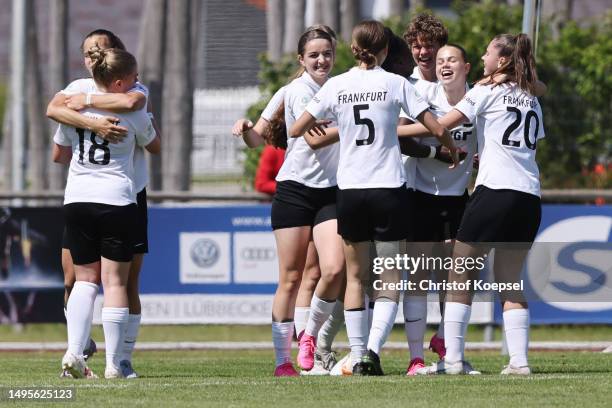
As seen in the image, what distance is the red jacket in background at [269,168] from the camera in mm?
13500

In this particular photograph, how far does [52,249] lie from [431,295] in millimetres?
3654

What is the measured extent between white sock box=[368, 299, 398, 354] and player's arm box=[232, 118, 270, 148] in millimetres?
1282

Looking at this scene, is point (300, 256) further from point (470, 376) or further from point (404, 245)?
point (470, 376)

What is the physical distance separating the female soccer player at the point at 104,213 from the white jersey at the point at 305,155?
35.6 inches

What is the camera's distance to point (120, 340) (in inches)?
347

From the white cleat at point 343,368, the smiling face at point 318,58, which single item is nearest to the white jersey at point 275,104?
the smiling face at point 318,58

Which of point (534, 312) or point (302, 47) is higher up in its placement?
point (302, 47)

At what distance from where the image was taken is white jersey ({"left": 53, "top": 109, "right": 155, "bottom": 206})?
8.56m

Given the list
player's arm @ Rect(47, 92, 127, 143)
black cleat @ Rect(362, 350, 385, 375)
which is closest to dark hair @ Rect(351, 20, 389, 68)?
player's arm @ Rect(47, 92, 127, 143)

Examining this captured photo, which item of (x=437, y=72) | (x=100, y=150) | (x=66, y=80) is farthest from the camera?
(x=66, y=80)

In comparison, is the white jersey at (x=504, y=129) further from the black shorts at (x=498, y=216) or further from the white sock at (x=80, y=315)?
the white sock at (x=80, y=315)

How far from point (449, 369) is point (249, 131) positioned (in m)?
1.89

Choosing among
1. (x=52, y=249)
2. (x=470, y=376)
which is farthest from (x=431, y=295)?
(x=470, y=376)

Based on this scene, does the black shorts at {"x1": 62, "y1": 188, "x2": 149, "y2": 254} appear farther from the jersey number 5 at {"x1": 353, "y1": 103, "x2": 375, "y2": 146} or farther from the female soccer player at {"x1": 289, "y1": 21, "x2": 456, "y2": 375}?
the jersey number 5 at {"x1": 353, "y1": 103, "x2": 375, "y2": 146}
